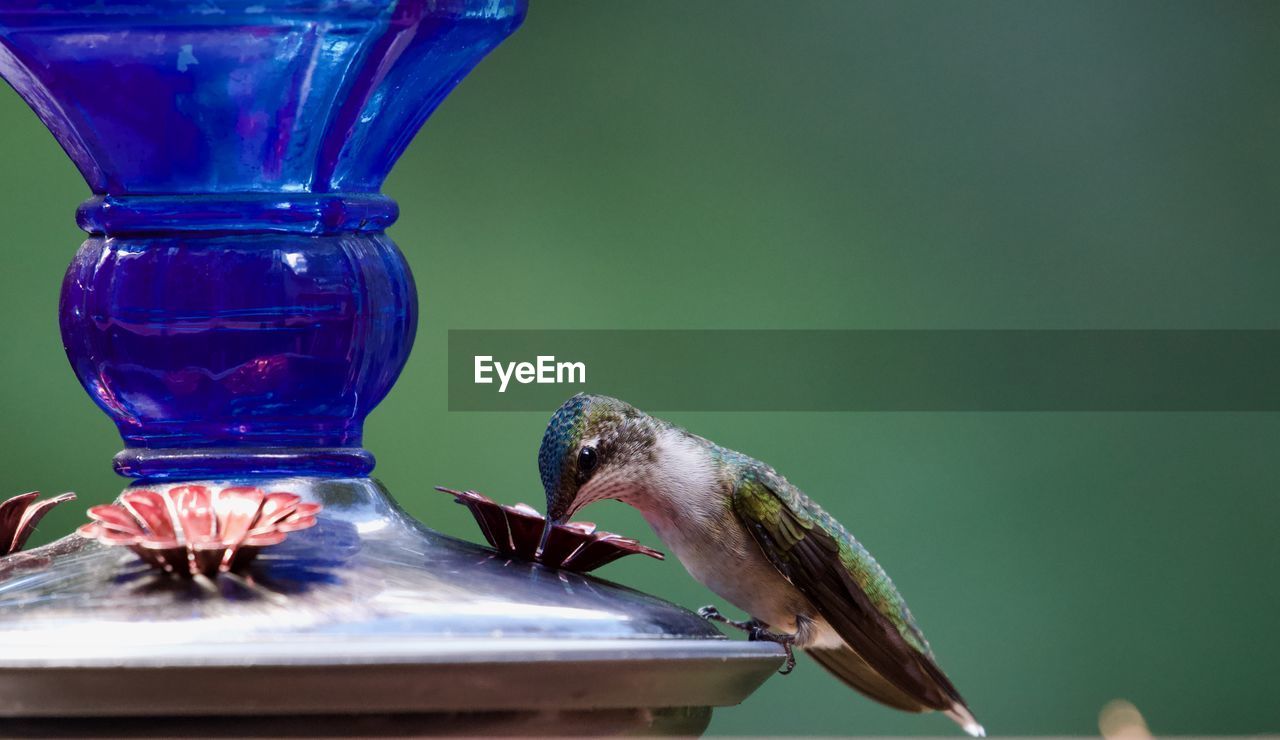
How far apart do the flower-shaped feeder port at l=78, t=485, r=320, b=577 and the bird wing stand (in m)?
0.60

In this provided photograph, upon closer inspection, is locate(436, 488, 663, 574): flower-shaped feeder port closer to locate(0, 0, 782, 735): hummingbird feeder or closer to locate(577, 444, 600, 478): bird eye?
locate(0, 0, 782, 735): hummingbird feeder

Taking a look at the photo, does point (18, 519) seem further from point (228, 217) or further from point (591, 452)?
point (591, 452)

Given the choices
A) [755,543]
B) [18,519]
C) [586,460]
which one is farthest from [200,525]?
[755,543]

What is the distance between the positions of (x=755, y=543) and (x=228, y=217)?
0.61m

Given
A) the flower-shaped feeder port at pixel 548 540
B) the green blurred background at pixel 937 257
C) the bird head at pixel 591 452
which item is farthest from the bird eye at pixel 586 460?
the green blurred background at pixel 937 257

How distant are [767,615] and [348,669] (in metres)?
0.72

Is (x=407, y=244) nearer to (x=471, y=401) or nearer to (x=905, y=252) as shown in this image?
(x=471, y=401)

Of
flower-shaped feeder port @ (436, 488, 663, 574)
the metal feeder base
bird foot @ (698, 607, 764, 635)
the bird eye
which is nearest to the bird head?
the bird eye

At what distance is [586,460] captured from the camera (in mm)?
1174

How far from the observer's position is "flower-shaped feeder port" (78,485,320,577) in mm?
679

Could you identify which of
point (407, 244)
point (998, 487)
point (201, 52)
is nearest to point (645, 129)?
point (407, 244)

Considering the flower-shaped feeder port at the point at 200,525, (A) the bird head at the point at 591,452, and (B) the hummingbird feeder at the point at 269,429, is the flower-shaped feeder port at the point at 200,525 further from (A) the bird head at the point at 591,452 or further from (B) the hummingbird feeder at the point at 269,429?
(A) the bird head at the point at 591,452

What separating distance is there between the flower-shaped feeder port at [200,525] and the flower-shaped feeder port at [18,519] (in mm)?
166

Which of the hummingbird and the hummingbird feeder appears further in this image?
the hummingbird
